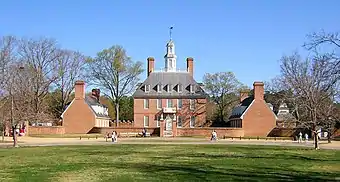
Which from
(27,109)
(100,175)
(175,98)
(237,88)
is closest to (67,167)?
(100,175)

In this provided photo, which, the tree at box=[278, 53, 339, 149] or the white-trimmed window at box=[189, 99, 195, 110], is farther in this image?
the white-trimmed window at box=[189, 99, 195, 110]

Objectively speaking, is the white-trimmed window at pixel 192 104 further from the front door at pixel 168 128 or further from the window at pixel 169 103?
the front door at pixel 168 128

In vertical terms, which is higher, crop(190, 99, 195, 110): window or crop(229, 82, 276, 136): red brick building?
crop(190, 99, 195, 110): window

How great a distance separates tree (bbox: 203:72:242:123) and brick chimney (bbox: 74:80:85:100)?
1016 inches

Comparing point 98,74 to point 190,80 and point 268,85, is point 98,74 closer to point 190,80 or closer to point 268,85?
point 190,80

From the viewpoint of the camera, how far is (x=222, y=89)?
94938 mm

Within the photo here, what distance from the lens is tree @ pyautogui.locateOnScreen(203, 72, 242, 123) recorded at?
310 feet

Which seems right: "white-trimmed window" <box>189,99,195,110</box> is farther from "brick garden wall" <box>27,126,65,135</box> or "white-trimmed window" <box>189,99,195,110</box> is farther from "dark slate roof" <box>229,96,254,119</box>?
"brick garden wall" <box>27,126,65,135</box>

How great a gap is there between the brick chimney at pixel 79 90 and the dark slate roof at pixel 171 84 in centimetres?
856

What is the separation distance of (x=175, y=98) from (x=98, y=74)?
13.3m

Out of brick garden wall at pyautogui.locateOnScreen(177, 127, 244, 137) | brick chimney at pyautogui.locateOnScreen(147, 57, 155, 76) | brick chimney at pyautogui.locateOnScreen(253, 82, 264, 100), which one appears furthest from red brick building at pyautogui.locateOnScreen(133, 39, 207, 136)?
brick chimney at pyautogui.locateOnScreen(253, 82, 264, 100)

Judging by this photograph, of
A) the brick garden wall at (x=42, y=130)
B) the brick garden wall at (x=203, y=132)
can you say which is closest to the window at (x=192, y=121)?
the brick garden wall at (x=203, y=132)

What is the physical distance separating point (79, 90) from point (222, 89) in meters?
28.8

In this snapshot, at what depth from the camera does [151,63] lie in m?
87.1
